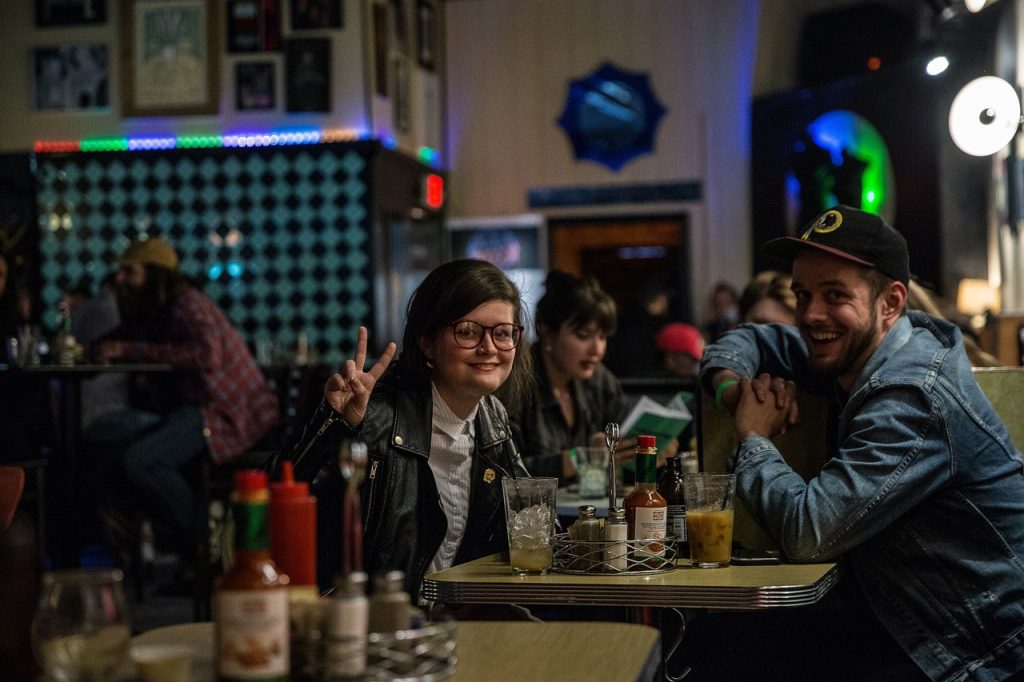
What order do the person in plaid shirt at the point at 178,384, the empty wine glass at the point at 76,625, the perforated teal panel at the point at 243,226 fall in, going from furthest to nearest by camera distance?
the perforated teal panel at the point at 243,226 → the person in plaid shirt at the point at 178,384 → the empty wine glass at the point at 76,625

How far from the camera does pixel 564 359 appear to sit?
425cm

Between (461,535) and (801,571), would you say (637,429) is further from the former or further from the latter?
(801,571)

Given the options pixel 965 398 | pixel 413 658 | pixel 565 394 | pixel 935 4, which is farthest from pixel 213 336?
pixel 935 4

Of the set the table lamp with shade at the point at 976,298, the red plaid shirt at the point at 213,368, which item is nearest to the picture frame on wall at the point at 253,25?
the red plaid shirt at the point at 213,368

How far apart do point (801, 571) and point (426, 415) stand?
0.90m

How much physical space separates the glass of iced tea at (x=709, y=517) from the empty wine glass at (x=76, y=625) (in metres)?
1.24

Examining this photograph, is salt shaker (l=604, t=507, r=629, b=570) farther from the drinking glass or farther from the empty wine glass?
the drinking glass

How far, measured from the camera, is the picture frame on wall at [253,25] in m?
10.1

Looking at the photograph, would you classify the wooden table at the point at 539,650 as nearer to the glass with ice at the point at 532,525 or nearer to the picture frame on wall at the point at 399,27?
the glass with ice at the point at 532,525

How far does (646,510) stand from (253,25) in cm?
875

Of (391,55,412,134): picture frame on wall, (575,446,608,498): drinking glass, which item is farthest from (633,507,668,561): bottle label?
(391,55,412,134): picture frame on wall

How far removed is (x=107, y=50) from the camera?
405 inches

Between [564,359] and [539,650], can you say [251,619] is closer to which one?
[539,650]

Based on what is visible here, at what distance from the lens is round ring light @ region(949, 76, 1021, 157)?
245 inches
